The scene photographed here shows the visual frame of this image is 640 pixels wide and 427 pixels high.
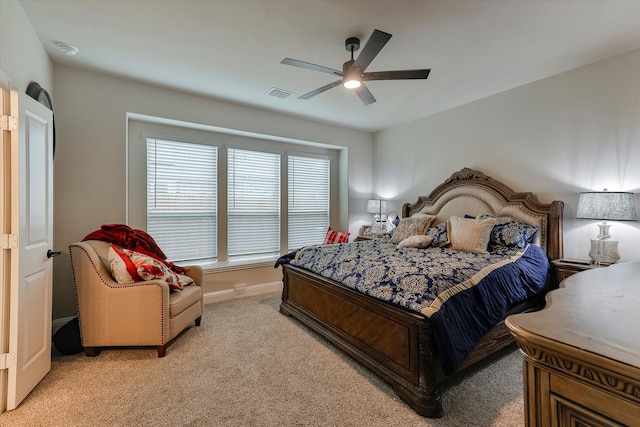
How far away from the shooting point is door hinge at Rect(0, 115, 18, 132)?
180cm

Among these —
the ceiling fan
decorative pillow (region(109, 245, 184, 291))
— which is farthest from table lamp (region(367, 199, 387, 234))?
decorative pillow (region(109, 245, 184, 291))

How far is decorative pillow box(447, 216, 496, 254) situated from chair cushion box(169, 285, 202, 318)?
2.88 m

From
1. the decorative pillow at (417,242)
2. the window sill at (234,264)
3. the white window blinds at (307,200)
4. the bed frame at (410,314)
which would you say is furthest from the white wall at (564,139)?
the window sill at (234,264)

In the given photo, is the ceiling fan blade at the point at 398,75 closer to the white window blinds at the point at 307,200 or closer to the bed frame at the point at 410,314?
the bed frame at the point at 410,314

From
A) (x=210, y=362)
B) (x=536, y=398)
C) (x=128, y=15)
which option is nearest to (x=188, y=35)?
(x=128, y=15)

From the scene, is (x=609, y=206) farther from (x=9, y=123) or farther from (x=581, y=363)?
(x=9, y=123)

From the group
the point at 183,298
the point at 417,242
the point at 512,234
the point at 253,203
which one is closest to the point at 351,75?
the point at 417,242

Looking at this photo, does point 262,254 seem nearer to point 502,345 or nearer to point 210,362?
point 210,362

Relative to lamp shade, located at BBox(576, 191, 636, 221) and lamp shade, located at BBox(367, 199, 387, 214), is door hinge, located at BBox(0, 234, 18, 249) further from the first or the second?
lamp shade, located at BBox(576, 191, 636, 221)

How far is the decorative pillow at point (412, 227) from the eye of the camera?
382 centimetres

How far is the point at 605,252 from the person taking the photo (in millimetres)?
2711

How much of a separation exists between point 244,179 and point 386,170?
256 centimetres

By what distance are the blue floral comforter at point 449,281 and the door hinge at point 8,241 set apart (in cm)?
225

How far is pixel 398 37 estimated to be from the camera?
2480 mm
